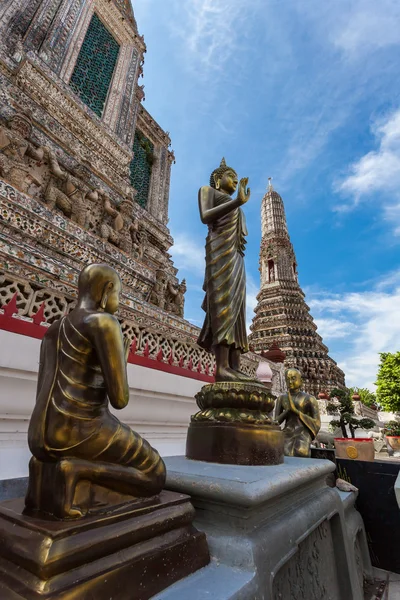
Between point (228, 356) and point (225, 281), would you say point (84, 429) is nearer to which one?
point (228, 356)

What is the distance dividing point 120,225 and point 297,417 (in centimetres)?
607

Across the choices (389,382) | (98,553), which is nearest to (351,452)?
(98,553)

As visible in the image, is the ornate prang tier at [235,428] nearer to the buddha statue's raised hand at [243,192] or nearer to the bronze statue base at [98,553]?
the bronze statue base at [98,553]

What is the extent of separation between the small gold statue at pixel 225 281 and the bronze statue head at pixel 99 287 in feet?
4.11

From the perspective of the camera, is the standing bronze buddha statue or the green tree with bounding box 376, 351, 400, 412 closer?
the standing bronze buddha statue

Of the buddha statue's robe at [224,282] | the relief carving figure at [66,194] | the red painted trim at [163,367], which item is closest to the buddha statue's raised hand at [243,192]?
the buddha statue's robe at [224,282]

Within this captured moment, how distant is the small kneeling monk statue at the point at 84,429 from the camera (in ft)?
3.09

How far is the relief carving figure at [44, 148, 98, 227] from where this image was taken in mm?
6004

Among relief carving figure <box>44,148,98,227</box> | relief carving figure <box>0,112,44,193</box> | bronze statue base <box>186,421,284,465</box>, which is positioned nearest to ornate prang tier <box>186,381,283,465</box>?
bronze statue base <box>186,421,284,465</box>

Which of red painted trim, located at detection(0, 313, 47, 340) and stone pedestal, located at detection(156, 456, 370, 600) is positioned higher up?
red painted trim, located at detection(0, 313, 47, 340)

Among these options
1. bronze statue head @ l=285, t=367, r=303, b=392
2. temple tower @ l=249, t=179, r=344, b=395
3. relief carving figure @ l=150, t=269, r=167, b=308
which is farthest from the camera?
temple tower @ l=249, t=179, r=344, b=395

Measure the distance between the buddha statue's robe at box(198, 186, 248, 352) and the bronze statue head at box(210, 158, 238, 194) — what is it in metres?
0.18

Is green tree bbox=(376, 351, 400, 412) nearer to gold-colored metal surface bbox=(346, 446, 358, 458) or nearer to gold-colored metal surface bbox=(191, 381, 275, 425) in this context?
gold-colored metal surface bbox=(346, 446, 358, 458)

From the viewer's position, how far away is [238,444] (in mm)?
1842
